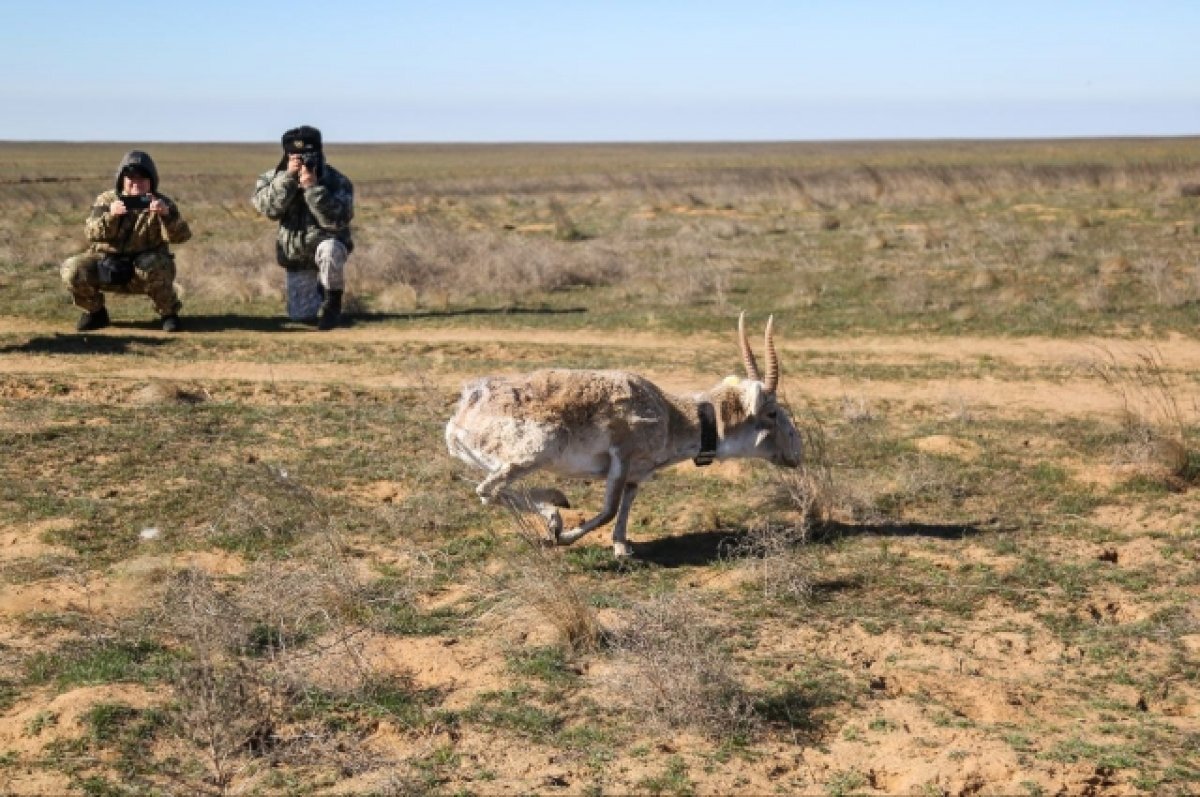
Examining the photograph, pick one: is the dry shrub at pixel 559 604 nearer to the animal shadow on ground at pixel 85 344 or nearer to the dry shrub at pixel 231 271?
the animal shadow on ground at pixel 85 344

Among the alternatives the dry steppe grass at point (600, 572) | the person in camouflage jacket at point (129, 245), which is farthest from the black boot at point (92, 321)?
the dry steppe grass at point (600, 572)

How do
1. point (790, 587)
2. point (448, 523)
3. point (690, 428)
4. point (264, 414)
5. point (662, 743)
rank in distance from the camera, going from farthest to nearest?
point (264, 414) → point (448, 523) → point (690, 428) → point (790, 587) → point (662, 743)

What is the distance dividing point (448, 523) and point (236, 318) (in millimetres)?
10022

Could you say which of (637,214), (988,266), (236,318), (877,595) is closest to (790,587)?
(877,595)

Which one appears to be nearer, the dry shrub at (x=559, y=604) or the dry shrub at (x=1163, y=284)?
the dry shrub at (x=559, y=604)

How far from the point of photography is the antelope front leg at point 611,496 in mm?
8391

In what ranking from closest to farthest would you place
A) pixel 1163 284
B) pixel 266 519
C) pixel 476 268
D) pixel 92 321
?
pixel 266 519
pixel 92 321
pixel 1163 284
pixel 476 268

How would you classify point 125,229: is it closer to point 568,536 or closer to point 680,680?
point 568,536

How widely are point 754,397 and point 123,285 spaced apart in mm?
10925

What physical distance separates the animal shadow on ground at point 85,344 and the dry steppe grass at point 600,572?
0.07 meters

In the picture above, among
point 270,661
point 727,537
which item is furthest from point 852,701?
point 270,661

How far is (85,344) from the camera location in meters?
15.9

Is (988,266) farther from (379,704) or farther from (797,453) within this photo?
(379,704)

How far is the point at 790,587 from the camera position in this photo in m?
8.02
